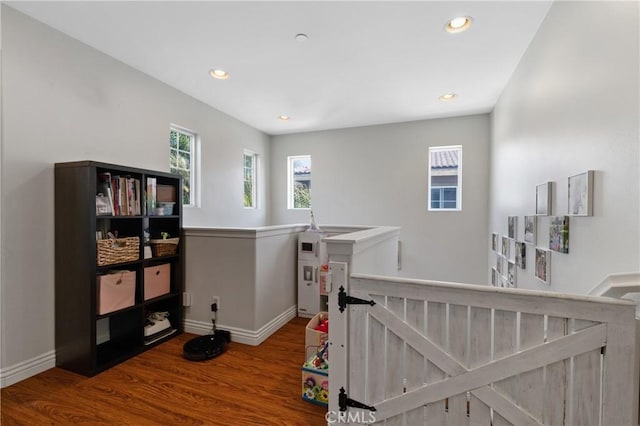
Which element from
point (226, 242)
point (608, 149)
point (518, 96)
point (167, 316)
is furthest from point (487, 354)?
point (167, 316)

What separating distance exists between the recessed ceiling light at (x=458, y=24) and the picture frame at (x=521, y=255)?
1859mm

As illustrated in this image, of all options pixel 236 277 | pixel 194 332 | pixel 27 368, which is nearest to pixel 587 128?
pixel 236 277

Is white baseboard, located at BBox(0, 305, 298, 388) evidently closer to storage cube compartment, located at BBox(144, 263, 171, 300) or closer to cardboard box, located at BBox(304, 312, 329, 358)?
storage cube compartment, located at BBox(144, 263, 171, 300)

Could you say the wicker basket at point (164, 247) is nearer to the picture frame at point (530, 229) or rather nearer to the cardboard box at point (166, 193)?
the cardboard box at point (166, 193)

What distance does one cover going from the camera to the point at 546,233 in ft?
6.47

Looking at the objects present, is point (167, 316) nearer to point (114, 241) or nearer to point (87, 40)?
point (114, 241)

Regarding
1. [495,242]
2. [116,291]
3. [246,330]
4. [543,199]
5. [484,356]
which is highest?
[543,199]

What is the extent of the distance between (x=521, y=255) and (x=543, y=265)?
52cm

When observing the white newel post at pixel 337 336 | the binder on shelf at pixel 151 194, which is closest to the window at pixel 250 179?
the binder on shelf at pixel 151 194

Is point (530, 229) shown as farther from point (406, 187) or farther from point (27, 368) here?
point (27, 368)

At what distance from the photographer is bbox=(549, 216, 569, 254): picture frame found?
1.67 meters

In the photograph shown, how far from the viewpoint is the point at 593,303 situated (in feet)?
3.08

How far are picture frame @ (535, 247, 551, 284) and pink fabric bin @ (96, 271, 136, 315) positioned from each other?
323 cm

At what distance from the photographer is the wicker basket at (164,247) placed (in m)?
2.66
